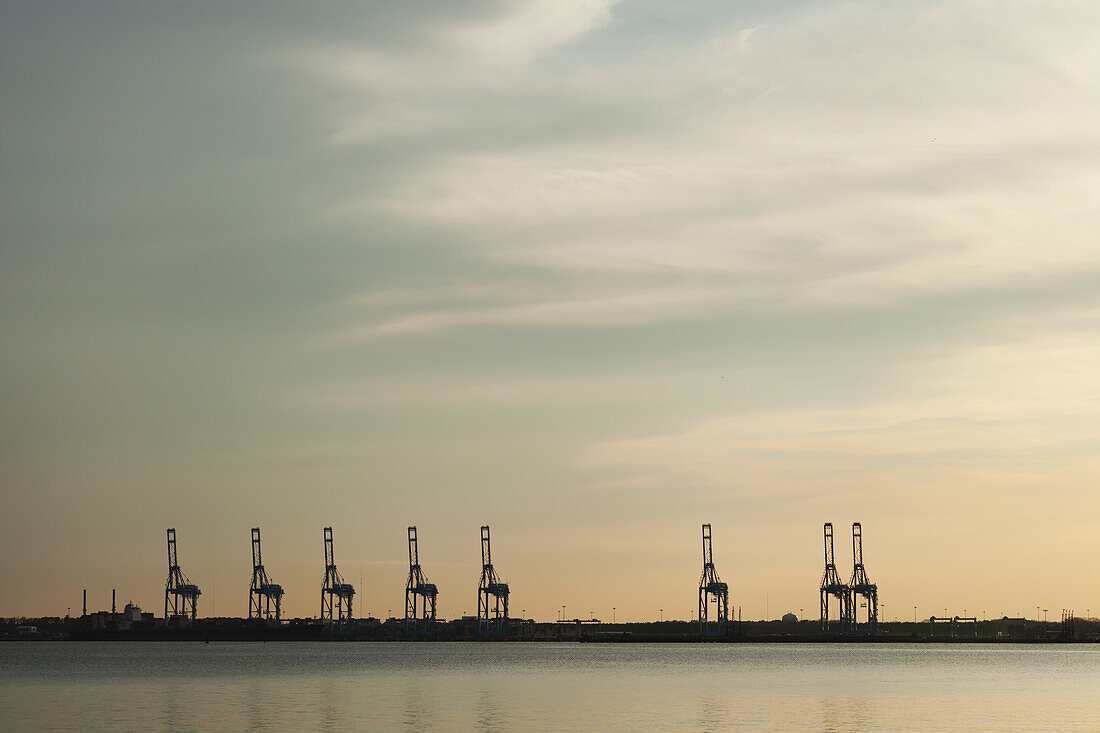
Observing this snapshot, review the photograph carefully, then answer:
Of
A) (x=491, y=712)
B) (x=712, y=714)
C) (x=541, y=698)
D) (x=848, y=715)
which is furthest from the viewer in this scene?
(x=541, y=698)

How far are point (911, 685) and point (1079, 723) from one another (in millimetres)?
36407

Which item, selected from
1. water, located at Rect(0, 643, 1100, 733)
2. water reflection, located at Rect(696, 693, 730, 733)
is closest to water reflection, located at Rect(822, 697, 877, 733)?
water, located at Rect(0, 643, 1100, 733)

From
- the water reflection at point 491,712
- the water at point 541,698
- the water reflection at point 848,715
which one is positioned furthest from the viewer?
the water at point 541,698

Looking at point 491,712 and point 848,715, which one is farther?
point 491,712

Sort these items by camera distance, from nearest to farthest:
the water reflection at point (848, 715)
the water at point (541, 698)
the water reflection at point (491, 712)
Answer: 1. the water reflection at point (848, 715)
2. the water reflection at point (491, 712)
3. the water at point (541, 698)

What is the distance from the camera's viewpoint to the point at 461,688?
96.7 m

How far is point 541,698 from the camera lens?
85750mm

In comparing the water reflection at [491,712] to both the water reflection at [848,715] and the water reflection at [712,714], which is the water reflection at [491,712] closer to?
the water reflection at [712,714]

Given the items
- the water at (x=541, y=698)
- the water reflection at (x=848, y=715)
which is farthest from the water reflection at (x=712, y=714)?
the water reflection at (x=848, y=715)

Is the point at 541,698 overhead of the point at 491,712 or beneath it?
beneath

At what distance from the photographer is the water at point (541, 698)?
219ft

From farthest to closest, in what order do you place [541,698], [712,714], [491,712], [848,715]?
[541,698], [491,712], [712,714], [848,715]

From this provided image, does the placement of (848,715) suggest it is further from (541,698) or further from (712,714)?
(541,698)

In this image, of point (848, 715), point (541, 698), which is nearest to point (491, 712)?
point (541, 698)
